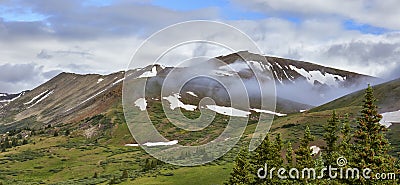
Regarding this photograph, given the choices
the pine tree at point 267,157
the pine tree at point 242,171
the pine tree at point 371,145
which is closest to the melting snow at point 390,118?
the pine tree at point 267,157

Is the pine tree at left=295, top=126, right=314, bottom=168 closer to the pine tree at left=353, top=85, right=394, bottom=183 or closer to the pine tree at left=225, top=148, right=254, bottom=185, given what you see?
the pine tree at left=225, top=148, right=254, bottom=185

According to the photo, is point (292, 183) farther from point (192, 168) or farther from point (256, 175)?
point (192, 168)

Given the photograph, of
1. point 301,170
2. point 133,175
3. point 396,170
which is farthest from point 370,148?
point 133,175

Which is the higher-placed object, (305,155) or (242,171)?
(305,155)

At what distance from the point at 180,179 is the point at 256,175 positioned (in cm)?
9084

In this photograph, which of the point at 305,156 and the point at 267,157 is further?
the point at 267,157

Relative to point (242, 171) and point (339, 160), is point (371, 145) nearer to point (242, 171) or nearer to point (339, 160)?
point (339, 160)

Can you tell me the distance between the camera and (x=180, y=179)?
486 ft

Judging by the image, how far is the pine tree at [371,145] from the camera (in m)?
43.7

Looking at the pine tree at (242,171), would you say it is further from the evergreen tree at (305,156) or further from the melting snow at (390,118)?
the melting snow at (390,118)

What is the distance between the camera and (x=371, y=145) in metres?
44.6

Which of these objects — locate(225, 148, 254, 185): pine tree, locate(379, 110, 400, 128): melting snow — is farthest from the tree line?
locate(379, 110, 400, 128): melting snow

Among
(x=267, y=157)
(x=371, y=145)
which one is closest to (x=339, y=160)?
(x=371, y=145)

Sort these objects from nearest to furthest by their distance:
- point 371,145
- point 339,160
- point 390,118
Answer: point 371,145 → point 339,160 → point 390,118
